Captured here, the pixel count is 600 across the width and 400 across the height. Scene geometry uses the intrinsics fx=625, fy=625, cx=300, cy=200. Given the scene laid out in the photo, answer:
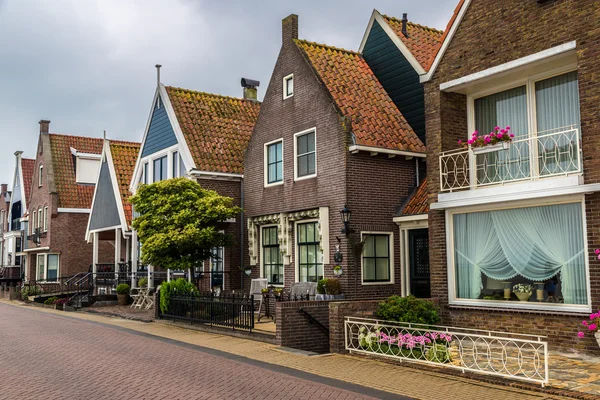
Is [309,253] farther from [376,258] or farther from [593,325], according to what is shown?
[593,325]

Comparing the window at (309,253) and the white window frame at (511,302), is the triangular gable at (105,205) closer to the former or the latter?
the window at (309,253)

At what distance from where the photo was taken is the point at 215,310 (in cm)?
1706

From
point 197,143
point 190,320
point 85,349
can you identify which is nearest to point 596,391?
point 85,349

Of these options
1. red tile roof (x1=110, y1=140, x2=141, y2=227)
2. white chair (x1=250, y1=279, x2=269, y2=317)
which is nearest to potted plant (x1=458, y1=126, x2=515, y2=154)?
white chair (x1=250, y1=279, x2=269, y2=317)

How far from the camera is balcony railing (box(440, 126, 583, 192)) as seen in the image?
1284 centimetres

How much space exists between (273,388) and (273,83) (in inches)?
555

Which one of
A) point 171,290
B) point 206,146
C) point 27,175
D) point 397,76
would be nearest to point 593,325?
point 397,76

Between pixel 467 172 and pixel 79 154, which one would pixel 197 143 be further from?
pixel 79 154

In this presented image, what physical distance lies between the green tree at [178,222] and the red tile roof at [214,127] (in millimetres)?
2460

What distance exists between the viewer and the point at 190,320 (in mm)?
18203

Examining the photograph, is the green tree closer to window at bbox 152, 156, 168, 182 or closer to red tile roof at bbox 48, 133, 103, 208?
window at bbox 152, 156, 168, 182

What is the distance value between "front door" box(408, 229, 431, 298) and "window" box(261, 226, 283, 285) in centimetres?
463

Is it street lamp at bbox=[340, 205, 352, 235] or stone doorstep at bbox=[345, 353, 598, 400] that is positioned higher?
street lamp at bbox=[340, 205, 352, 235]

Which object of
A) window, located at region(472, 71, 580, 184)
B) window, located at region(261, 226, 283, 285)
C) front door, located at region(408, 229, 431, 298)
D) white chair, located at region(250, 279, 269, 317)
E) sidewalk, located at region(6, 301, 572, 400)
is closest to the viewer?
sidewalk, located at region(6, 301, 572, 400)
